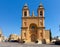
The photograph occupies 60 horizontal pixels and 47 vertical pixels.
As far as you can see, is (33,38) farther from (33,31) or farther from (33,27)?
(33,27)

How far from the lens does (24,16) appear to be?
62.3 m

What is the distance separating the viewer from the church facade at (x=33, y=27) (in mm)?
60534

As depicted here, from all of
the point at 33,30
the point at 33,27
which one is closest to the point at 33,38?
the point at 33,30

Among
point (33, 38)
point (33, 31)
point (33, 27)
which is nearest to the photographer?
point (33, 38)

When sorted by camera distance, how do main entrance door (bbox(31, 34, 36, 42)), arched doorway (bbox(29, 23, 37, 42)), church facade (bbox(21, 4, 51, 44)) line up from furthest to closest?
arched doorway (bbox(29, 23, 37, 42)) < church facade (bbox(21, 4, 51, 44)) < main entrance door (bbox(31, 34, 36, 42))

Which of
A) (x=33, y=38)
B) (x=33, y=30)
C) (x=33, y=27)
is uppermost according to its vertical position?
(x=33, y=27)

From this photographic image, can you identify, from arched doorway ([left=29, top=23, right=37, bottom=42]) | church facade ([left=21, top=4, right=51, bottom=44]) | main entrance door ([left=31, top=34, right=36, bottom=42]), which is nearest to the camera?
main entrance door ([left=31, top=34, right=36, bottom=42])

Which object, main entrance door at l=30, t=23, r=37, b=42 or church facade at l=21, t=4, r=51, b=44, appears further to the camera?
main entrance door at l=30, t=23, r=37, b=42

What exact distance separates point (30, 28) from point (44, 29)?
5.48 m

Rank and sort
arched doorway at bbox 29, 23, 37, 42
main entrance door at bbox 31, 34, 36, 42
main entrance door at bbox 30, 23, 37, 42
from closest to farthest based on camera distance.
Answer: main entrance door at bbox 31, 34, 36, 42 → main entrance door at bbox 30, 23, 37, 42 → arched doorway at bbox 29, 23, 37, 42

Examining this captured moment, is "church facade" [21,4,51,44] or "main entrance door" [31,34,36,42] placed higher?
"church facade" [21,4,51,44]

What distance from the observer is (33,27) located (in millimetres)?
62531

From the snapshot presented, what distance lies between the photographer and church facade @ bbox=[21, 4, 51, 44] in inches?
2383

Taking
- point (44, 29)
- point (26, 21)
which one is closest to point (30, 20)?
point (26, 21)
